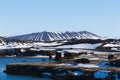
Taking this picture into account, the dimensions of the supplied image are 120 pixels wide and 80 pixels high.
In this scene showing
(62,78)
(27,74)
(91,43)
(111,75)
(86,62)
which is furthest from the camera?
(91,43)

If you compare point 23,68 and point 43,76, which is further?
point 23,68

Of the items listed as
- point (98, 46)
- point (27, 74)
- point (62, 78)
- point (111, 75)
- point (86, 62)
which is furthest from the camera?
point (98, 46)

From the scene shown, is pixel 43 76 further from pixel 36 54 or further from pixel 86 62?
pixel 36 54

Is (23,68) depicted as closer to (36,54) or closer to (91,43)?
(36,54)

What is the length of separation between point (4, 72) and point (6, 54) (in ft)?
213

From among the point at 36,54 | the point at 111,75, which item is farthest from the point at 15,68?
the point at 36,54

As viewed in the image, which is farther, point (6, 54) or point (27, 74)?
point (6, 54)

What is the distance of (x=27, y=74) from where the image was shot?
66.6 meters

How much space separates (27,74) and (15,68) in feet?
13.5

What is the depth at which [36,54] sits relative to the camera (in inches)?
5012

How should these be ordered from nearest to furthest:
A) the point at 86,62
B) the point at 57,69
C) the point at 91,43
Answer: the point at 57,69 < the point at 86,62 < the point at 91,43

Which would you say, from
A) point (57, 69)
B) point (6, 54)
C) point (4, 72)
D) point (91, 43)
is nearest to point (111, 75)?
point (57, 69)

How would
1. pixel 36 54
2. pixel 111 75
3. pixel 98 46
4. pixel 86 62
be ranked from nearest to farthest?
pixel 111 75 → pixel 86 62 → pixel 36 54 → pixel 98 46

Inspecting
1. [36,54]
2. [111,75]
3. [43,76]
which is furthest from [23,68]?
[36,54]
